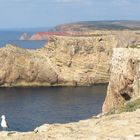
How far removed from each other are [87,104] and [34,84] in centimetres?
3512

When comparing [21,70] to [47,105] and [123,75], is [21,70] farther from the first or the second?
[123,75]

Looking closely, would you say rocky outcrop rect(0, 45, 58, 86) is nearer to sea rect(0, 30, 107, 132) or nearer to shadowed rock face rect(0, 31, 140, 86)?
shadowed rock face rect(0, 31, 140, 86)

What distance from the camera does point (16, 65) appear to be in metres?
121

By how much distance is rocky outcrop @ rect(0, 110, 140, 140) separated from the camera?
15500mm

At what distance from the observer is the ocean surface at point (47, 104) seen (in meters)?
69.5

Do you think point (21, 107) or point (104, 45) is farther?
point (104, 45)

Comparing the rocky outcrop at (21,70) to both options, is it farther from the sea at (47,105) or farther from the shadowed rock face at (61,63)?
the sea at (47,105)

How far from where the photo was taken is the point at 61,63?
12656 cm

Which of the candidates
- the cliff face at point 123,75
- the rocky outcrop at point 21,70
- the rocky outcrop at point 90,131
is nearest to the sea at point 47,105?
the rocky outcrop at point 21,70

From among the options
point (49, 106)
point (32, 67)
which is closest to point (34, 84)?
→ point (32, 67)

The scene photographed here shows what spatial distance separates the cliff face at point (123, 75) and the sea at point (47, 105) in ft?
41.7

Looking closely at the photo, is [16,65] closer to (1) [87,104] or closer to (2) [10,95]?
(2) [10,95]

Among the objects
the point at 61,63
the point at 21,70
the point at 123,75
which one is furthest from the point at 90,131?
the point at 61,63

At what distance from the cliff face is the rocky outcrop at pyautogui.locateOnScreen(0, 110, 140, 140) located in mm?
29036
